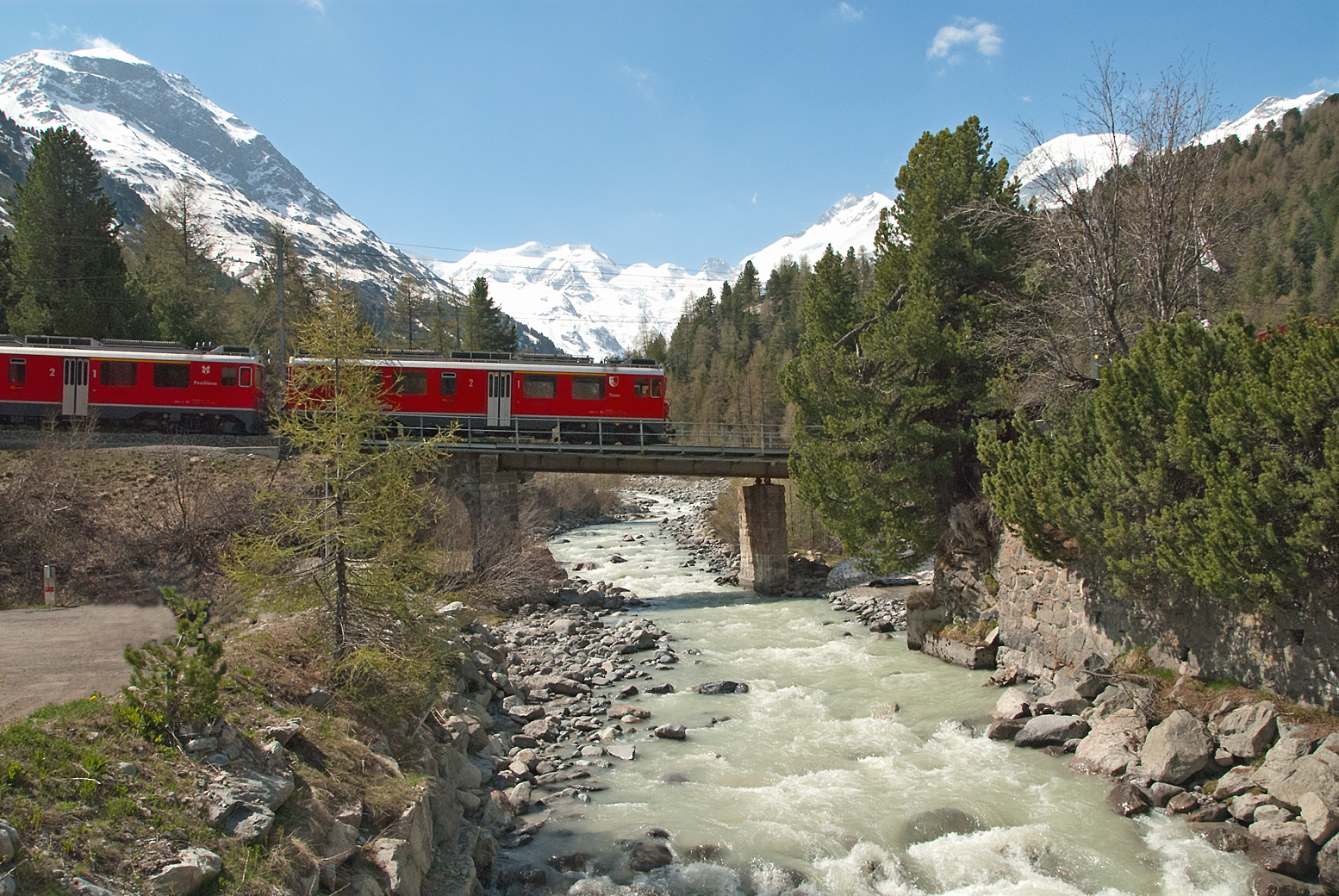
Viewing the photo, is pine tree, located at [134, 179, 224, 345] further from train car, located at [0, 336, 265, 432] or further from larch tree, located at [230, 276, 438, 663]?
larch tree, located at [230, 276, 438, 663]

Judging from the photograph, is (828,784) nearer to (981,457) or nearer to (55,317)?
(981,457)

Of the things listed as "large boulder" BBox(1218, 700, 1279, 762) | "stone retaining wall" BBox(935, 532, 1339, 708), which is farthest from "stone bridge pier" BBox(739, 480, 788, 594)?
"large boulder" BBox(1218, 700, 1279, 762)

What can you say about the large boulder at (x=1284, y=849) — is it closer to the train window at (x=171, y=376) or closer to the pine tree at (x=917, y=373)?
the pine tree at (x=917, y=373)

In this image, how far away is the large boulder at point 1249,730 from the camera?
9836 mm

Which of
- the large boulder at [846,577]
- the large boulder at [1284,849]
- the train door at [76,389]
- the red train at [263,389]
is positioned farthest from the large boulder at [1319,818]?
the train door at [76,389]

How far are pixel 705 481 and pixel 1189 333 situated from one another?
5608 centimetres

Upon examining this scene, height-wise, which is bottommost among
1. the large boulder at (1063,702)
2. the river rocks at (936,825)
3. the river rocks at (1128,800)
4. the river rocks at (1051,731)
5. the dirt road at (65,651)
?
the river rocks at (936,825)

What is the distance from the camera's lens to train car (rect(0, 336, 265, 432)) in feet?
80.8

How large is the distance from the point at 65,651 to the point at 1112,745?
1352 centimetres

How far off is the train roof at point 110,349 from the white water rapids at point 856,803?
19456 millimetres

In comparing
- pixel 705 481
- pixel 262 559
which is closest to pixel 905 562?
pixel 262 559

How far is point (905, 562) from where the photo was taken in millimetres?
18312

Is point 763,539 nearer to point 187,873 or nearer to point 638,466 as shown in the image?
point 638,466

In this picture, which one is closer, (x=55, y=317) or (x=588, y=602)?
(x=588, y=602)
